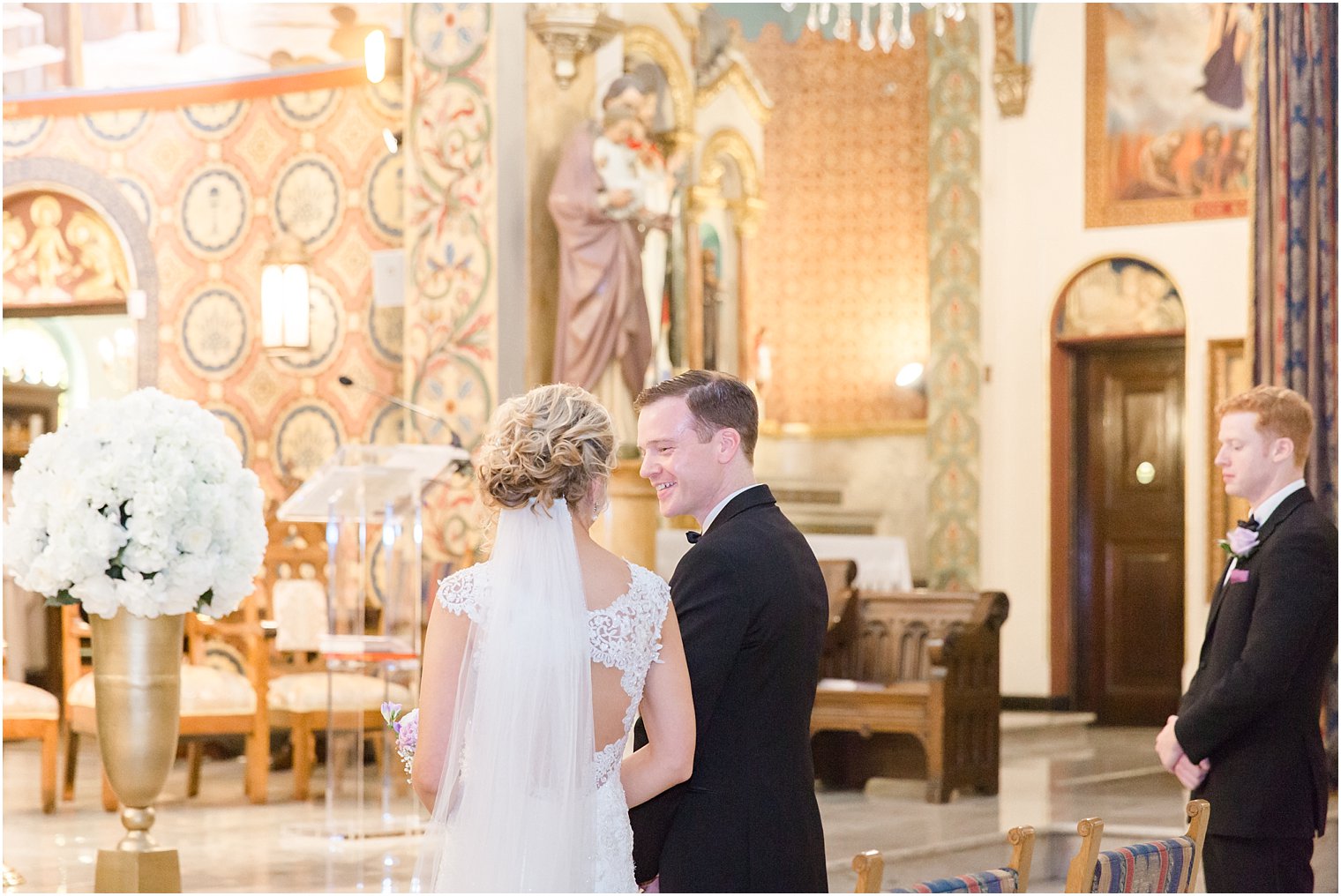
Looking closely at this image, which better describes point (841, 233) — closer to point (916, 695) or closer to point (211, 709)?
point (916, 695)

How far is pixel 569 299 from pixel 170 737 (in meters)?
5.10

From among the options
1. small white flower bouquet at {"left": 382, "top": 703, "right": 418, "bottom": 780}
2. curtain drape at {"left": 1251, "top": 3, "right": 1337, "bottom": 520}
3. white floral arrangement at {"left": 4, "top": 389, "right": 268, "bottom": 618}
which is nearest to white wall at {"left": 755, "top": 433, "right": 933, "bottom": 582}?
curtain drape at {"left": 1251, "top": 3, "right": 1337, "bottom": 520}

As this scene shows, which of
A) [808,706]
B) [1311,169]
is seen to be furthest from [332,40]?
[808,706]

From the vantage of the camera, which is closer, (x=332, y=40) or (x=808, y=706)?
(x=808, y=706)

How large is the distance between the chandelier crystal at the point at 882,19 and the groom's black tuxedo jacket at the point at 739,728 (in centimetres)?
627

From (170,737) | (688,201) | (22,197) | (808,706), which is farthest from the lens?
(688,201)

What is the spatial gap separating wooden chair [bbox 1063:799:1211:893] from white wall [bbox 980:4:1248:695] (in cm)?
884

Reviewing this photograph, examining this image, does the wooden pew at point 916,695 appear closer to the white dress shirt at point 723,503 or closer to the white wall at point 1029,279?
the white wall at point 1029,279

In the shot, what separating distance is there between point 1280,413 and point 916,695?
422 centimetres

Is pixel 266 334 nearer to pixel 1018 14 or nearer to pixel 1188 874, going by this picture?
pixel 1018 14

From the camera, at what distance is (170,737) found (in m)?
3.23

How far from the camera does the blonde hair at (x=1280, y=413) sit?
3.57 m

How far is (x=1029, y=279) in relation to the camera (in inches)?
465

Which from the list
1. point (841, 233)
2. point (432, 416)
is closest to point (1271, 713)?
point (432, 416)
